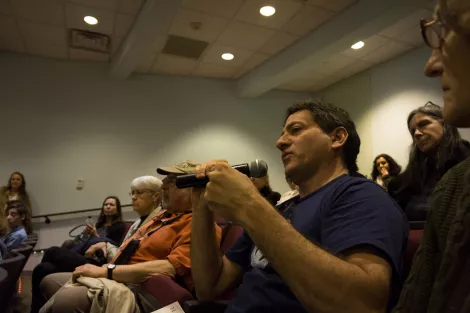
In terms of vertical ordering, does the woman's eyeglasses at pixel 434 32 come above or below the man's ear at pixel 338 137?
above

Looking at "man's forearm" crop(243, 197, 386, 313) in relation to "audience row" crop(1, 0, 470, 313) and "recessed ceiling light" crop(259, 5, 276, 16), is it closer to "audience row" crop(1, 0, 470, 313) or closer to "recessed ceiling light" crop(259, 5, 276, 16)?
"audience row" crop(1, 0, 470, 313)

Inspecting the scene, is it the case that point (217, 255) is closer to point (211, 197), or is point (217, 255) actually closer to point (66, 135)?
point (211, 197)

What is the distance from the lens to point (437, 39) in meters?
0.52

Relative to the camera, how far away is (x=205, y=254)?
1.24 metres

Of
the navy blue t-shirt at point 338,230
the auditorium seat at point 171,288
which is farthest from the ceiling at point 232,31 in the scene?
the navy blue t-shirt at point 338,230

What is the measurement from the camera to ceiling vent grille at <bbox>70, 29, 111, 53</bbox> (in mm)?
4141

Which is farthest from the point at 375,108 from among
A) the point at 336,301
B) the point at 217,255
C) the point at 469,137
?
the point at 336,301

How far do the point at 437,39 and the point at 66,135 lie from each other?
5089 millimetres

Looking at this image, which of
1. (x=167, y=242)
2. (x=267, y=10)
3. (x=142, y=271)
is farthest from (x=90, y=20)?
(x=142, y=271)

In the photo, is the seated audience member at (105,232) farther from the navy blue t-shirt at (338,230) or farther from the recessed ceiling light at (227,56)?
the recessed ceiling light at (227,56)

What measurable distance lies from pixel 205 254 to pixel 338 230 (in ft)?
1.87

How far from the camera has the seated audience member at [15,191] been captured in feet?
14.0

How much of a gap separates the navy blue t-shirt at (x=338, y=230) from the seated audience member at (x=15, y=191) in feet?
13.8

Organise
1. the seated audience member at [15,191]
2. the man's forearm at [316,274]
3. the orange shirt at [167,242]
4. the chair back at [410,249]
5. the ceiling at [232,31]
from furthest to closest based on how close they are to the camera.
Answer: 1. the seated audience member at [15,191]
2. the ceiling at [232,31]
3. the orange shirt at [167,242]
4. the chair back at [410,249]
5. the man's forearm at [316,274]
